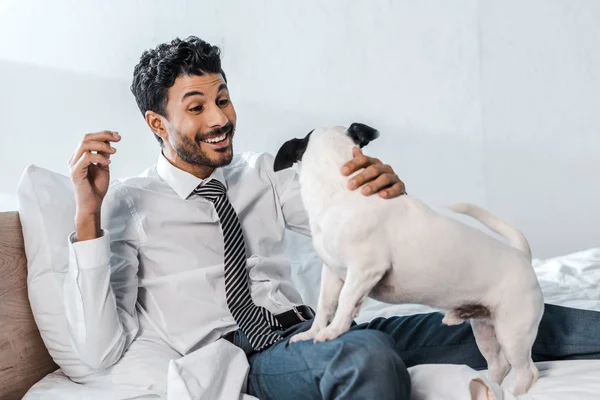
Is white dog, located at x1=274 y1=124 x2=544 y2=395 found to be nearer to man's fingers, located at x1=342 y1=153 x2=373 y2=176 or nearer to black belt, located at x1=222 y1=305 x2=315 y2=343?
man's fingers, located at x1=342 y1=153 x2=373 y2=176

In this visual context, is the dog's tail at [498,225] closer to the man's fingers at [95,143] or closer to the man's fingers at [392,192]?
the man's fingers at [392,192]

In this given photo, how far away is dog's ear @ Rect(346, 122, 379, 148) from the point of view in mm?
1310

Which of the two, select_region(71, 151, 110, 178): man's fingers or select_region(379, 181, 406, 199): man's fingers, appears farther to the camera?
select_region(71, 151, 110, 178): man's fingers

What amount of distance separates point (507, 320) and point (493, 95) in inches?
93.6

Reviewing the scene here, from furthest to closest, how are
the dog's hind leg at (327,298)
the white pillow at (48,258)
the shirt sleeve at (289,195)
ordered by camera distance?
the shirt sleeve at (289,195)
the white pillow at (48,258)
the dog's hind leg at (327,298)

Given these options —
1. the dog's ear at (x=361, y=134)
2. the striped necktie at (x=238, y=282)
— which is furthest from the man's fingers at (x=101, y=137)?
the dog's ear at (x=361, y=134)

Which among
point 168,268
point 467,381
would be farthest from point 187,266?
point 467,381

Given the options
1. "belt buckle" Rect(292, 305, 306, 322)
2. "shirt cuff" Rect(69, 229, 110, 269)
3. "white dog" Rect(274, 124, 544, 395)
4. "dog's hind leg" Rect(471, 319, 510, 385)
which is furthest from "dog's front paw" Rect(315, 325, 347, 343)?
"shirt cuff" Rect(69, 229, 110, 269)

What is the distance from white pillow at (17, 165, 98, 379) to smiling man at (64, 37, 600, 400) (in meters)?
0.08

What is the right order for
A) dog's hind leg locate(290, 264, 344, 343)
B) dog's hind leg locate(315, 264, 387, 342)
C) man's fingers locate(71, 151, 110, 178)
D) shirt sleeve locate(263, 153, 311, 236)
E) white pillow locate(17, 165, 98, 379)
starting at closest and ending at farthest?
dog's hind leg locate(315, 264, 387, 342), dog's hind leg locate(290, 264, 344, 343), man's fingers locate(71, 151, 110, 178), white pillow locate(17, 165, 98, 379), shirt sleeve locate(263, 153, 311, 236)

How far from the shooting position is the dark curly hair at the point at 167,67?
168 centimetres

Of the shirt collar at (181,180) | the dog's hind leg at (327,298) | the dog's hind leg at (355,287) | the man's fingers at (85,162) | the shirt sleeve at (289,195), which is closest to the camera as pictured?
the dog's hind leg at (355,287)

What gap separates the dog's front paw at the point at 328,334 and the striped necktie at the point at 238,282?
311 mm

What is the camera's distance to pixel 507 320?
48.8 inches
